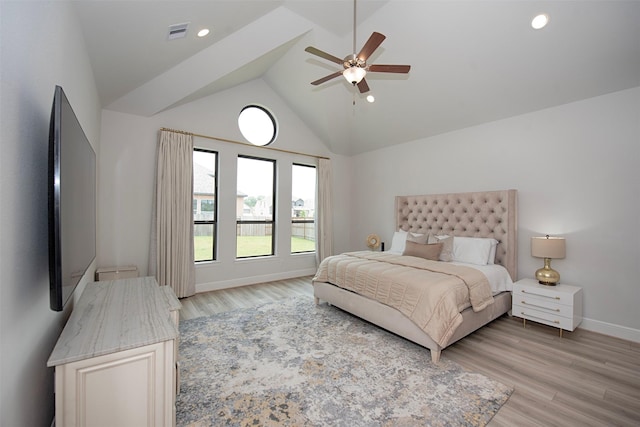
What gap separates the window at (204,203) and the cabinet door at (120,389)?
11.0ft

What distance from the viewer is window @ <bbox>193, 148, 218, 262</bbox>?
4.50 meters

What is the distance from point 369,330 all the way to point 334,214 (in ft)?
11.0

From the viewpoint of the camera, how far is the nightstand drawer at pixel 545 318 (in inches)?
113

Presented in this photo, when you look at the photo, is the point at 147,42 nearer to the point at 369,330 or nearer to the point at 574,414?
the point at 369,330

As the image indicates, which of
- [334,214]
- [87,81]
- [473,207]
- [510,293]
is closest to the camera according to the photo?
[87,81]

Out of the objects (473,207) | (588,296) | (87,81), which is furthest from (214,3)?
(588,296)

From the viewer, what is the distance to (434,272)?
2.96 meters

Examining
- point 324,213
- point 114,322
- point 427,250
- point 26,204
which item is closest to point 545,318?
point 427,250

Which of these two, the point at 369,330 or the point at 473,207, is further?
the point at 473,207

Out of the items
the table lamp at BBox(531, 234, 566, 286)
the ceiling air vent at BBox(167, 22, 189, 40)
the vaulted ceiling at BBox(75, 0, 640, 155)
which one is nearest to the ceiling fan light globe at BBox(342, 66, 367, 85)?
the vaulted ceiling at BBox(75, 0, 640, 155)

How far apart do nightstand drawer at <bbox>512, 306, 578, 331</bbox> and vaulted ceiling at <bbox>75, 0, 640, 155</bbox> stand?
99.7 inches

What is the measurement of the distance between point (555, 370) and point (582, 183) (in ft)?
7.15

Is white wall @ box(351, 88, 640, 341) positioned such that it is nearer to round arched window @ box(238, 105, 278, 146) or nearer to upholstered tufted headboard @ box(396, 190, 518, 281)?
upholstered tufted headboard @ box(396, 190, 518, 281)

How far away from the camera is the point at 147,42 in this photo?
2.53 m
